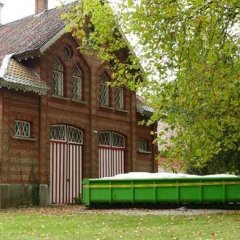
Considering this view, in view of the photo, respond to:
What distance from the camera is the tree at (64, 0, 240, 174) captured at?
13.0 m

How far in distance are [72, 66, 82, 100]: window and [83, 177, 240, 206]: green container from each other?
6.25 metres

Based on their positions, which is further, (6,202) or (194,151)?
(6,202)

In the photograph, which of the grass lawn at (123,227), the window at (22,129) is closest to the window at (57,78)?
the window at (22,129)

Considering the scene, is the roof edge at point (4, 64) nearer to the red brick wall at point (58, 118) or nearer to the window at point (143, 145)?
the red brick wall at point (58, 118)

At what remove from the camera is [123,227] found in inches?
603

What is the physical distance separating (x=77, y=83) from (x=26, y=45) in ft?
12.5

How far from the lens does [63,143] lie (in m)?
27.0

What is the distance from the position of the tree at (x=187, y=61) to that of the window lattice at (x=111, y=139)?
13.2 metres

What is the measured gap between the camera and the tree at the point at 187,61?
42.8ft

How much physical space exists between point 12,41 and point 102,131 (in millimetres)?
6623

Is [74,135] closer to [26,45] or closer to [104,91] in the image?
[104,91]

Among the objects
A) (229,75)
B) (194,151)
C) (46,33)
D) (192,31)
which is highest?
(46,33)

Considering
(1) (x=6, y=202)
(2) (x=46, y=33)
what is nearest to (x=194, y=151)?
(1) (x=6, y=202)

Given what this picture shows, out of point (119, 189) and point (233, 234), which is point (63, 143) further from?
point (233, 234)
